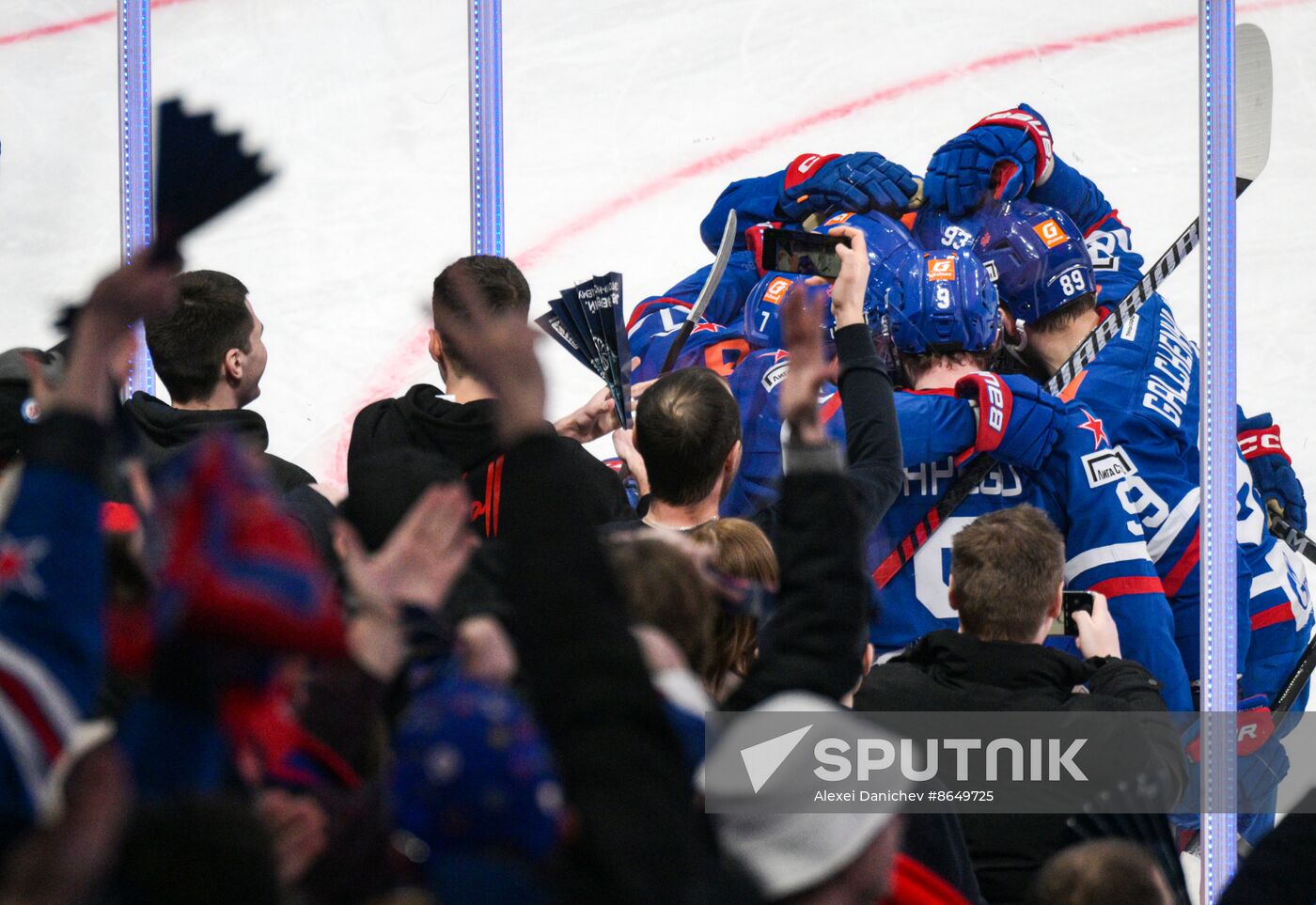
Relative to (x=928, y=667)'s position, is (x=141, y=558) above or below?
above

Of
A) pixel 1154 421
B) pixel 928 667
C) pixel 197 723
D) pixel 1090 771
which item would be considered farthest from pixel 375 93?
pixel 197 723

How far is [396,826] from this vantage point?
100cm

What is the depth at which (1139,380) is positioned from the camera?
3.55 metres

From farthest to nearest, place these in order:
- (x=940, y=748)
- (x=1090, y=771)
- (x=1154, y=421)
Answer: (x=1154, y=421) → (x=940, y=748) → (x=1090, y=771)

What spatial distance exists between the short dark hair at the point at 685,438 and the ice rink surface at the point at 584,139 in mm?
1765

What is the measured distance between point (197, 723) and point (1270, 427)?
3.31 meters

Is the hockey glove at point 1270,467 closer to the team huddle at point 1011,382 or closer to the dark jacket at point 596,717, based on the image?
the team huddle at point 1011,382

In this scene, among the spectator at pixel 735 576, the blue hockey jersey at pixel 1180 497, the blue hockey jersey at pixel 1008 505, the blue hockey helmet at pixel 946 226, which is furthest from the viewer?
the blue hockey helmet at pixel 946 226

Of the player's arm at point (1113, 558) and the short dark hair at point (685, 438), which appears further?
the player's arm at point (1113, 558)

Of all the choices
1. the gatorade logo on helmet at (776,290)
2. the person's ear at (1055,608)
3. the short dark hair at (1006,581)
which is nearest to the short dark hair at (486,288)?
the short dark hair at (1006,581)

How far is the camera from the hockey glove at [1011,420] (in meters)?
2.98

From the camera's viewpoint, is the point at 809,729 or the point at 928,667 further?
the point at 928,667

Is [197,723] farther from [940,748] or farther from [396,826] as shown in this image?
[940,748]

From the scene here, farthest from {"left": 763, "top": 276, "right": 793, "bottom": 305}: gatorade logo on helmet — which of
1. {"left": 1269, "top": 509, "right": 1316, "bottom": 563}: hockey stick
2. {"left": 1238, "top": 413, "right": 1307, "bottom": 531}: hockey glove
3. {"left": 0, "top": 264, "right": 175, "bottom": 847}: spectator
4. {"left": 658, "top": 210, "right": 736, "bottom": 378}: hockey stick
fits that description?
{"left": 0, "top": 264, "right": 175, "bottom": 847}: spectator
